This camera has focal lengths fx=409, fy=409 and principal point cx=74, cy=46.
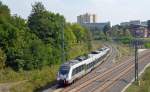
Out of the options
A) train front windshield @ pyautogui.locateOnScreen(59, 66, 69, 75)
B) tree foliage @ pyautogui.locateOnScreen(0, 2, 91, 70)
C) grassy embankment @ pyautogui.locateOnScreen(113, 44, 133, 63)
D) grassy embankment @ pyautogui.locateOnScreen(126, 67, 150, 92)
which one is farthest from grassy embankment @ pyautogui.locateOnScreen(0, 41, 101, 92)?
grassy embankment @ pyautogui.locateOnScreen(113, 44, 133, 63)

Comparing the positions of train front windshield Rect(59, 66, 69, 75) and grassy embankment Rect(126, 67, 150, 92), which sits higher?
train front windshield Rect(59, 66, 69, 75)

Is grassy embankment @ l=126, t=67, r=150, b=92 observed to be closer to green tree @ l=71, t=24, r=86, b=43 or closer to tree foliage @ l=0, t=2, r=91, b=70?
tree foliage @ l=0, t=2, r=91, b=70

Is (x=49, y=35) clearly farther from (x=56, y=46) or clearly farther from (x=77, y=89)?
(x=77, y=89)

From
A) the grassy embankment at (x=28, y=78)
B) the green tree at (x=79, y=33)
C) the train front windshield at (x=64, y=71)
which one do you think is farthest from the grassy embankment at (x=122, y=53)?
the train front windshield at (x=64, y=71)

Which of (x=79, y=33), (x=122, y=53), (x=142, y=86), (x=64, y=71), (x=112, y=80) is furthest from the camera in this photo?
(x=79, y=33)

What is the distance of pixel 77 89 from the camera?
4641cm

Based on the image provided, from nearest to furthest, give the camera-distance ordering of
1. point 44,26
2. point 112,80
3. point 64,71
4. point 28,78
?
point 64,71, point 28,78, point 112,80, point 44,26

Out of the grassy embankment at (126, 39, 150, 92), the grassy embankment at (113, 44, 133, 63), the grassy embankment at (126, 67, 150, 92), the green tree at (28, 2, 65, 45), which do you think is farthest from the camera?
the grassy embankment at (113, 44, 133, 63)

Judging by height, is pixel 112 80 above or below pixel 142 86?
below

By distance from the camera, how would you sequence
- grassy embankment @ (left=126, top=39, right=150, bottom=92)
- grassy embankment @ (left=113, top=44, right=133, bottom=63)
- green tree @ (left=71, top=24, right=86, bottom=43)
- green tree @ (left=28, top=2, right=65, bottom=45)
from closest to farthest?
1. grassy embankment @ (left=126, top=39, right=150, bottom=92)
2. green tree @ (left=28, top=2, right=65, bottom=45)
3. grassy embankment @ (left=113, top=44, right=133, bottom=63)
4. green tree @ (left=71, top=24, right=86, bottom=43)

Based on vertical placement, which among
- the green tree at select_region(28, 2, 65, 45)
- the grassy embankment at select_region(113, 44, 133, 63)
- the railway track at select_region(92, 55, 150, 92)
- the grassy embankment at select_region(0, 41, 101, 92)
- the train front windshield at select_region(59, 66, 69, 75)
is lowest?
the grassy embankment at select_region(113, 44, 133, 63)

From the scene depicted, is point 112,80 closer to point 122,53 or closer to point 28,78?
point 28,78

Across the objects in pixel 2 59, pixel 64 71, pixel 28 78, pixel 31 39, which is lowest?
pixel 28 78

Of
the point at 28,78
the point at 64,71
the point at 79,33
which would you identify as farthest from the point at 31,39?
the point at 79,33
